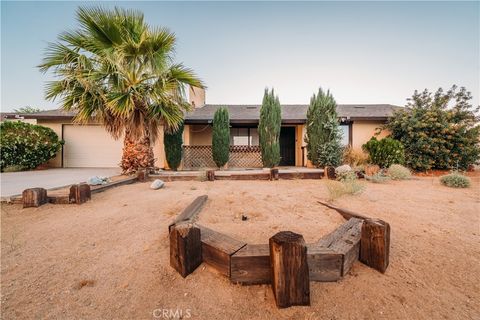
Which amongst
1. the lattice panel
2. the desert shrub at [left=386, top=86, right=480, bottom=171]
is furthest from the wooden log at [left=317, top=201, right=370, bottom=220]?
the desert shrub at [left=386, top=86, right=480, bottom=171]

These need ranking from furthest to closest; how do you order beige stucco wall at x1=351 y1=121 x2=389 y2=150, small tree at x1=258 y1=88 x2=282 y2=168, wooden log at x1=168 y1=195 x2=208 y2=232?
beige stucco wall at x1=351 y1=121 x2=389 y2=150 → small tree at x1=258 y1=88 x2=282 y2=168 → wooden log at x1=168 y1=195 x2=208 y2=232

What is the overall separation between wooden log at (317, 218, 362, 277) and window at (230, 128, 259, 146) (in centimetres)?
924

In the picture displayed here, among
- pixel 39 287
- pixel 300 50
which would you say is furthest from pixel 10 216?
pixel 300 50

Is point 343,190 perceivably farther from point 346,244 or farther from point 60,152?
point 60,152

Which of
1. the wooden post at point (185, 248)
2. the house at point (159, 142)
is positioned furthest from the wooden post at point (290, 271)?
the house at point (159, 142)

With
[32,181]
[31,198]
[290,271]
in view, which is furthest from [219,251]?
[32,181]

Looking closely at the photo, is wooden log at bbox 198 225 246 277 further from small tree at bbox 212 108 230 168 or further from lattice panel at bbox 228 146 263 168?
lattice panel at bbox 228 146 263 168

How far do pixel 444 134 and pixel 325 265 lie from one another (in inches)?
381

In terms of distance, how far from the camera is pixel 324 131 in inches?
291

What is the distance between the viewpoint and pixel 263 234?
183 cm

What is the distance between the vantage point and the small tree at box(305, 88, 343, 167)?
7.19 metres

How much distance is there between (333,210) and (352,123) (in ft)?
27.0

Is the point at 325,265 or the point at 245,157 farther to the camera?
the point at 245,157

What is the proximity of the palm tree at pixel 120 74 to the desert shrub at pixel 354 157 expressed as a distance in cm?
656
